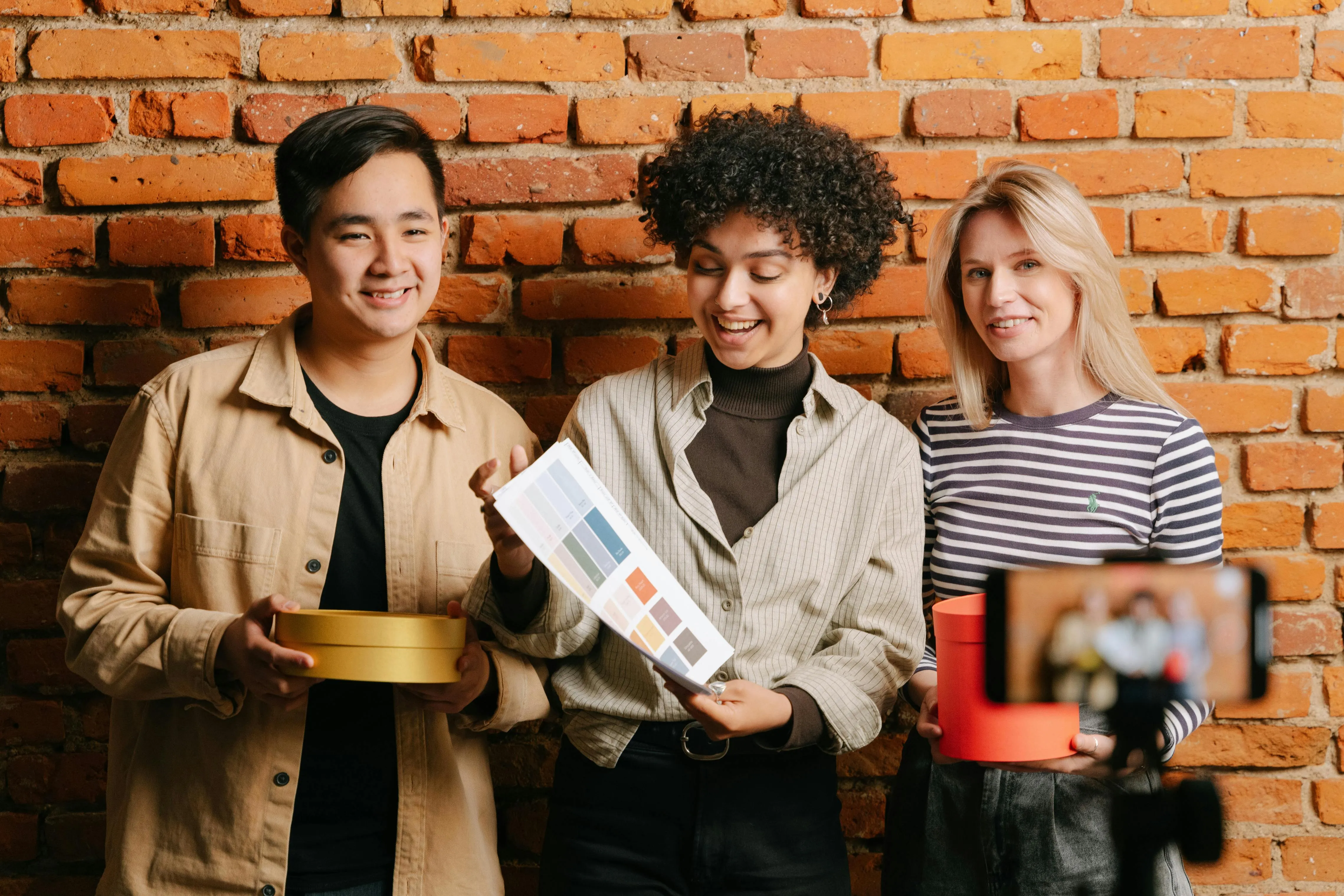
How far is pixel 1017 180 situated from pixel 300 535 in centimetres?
127

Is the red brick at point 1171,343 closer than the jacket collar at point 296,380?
No

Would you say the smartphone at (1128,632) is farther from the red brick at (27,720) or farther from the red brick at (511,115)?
the red brick at (27,720)

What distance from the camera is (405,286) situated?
4.94ft

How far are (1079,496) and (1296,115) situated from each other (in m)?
0.95

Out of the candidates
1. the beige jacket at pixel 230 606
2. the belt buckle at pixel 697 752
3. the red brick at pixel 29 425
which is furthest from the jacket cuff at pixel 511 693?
the red brick at pixel 29 425

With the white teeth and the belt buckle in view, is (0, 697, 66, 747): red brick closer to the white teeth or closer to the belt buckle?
the belt buckle

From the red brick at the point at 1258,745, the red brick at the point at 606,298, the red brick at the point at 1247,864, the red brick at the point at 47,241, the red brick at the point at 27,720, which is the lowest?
the red brick at the point at 1247,864

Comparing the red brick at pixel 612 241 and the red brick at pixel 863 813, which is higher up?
the red brick at pixel 612 241

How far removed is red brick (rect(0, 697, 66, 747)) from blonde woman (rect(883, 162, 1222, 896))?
5.13ft

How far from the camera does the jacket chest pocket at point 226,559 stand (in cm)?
146

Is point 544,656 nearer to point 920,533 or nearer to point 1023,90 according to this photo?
point 920,533

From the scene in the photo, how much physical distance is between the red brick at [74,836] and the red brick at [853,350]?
1656 millimetres

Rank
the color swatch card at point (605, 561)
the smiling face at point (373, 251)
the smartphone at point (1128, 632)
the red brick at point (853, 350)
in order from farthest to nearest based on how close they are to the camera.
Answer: the red brick at point (853, 350), the smiling face at point (373, 251), the color swatch card at point (605, 561), the smartphone at point (1128, 632)

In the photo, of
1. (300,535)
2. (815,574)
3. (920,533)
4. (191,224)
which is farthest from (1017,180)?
(191,224)
